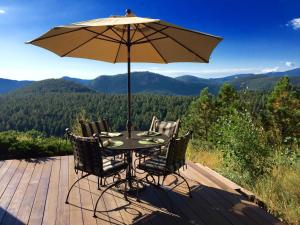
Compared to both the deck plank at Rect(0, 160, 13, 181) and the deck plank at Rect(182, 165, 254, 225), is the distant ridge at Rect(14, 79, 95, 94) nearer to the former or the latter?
the deck plank at Rect(0, 160, 13, 181)

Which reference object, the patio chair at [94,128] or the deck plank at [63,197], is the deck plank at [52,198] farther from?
the patio chair at [94,128]

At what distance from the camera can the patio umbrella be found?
11.8ft

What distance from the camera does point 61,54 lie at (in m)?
4.29

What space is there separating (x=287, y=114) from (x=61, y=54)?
2217 cm

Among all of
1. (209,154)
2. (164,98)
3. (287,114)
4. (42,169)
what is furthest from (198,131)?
(164,98)

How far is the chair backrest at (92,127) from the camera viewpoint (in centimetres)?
482

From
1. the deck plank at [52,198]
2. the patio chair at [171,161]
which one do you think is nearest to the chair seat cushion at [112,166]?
the patio chair at [171,161]

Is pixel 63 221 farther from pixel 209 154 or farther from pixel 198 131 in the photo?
pixel 198 131

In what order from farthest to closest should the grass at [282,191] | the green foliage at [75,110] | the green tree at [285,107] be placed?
the green foliage at [75,110]
the green tree at [285,107]
the grass at [282,191]

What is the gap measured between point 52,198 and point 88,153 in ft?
3.17

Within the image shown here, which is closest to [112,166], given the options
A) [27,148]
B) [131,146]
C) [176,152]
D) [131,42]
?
[131,146]

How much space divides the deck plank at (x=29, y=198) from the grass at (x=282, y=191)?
2900 mm

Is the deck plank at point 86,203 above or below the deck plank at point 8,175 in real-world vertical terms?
above

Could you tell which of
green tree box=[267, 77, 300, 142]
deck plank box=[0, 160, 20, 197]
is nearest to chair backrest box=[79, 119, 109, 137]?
deck plank box=[0, 160, 20, 197]
